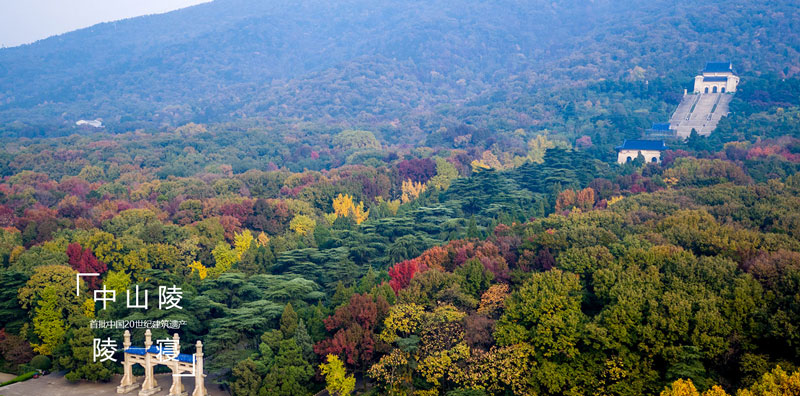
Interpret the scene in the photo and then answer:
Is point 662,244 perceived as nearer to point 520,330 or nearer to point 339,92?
point 520,330

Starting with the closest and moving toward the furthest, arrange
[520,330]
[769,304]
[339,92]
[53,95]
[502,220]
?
[769,304], [520,330], [502,220], [339,92], [53,95]

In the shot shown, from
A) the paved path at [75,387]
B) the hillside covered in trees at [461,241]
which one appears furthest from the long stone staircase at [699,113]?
the paved path at [75,387]

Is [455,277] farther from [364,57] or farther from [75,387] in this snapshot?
[364,57]

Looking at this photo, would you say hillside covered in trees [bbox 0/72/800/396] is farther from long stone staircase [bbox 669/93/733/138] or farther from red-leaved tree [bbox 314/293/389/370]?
long stone staircase [bbox 669/93/733/138]

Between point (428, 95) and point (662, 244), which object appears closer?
point (662, 244)

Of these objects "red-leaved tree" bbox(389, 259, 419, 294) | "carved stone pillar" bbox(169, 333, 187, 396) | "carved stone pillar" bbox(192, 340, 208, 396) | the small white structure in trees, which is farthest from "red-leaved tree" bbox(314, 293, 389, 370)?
"carved stone pillar" bbox(169, 333, 187, 396)

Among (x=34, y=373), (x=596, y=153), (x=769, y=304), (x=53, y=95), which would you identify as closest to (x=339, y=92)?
(x=53, y=95)
